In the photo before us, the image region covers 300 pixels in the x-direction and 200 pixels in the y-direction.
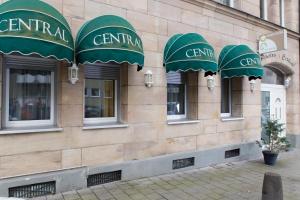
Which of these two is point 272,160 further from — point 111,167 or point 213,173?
point 111,167

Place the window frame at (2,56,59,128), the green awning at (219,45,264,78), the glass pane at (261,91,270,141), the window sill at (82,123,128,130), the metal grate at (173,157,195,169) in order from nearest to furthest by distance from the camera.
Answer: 1. the window frame at (2,56,59,128)
2. the window sill at (82,123,128,130)
3. the metal grate at (173,157,195,169)
4. the green awning at (219,45,264,78)
5. the glass pane at (261,91,270,141)

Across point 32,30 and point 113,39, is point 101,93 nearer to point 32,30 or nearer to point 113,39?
point 113,39

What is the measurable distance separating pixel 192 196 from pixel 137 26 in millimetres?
3985

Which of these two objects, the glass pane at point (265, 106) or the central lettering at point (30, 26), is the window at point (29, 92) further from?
the glass pane at point (265, 106)

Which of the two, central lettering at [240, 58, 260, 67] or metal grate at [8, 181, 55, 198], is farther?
central lettering at [240, 58, 260, 67]

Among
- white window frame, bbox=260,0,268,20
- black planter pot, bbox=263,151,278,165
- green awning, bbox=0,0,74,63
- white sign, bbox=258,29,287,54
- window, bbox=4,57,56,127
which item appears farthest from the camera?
white window frame, bbox=260,0,268,20

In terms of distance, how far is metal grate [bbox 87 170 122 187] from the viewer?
6.08 m

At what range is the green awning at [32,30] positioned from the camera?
14.2ft

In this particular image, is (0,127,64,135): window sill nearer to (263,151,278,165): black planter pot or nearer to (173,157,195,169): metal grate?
(173,157,195,169): metal grate

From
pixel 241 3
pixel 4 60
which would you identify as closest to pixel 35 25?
pixel 4 60

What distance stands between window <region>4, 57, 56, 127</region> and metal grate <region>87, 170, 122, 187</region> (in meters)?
1.46

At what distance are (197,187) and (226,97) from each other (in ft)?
13.8

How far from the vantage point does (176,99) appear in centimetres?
816

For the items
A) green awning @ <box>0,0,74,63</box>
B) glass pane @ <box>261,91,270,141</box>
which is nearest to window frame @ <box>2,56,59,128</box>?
green awning @ <box>0,0,74,63</box>
